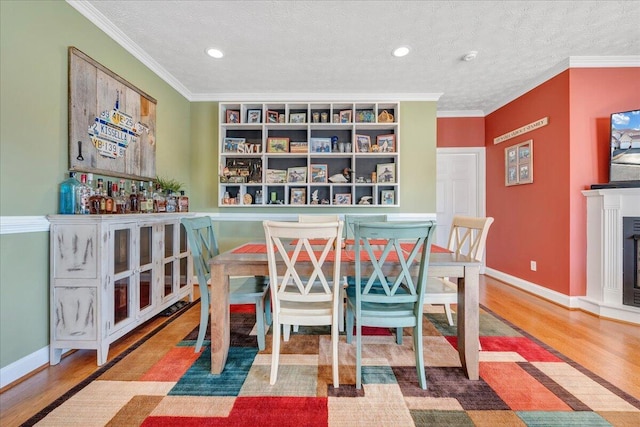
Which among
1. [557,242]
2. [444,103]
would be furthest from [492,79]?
[557,242]

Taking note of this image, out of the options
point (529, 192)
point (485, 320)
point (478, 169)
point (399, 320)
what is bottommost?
point (485, 320)

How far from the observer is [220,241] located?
12.3 feet

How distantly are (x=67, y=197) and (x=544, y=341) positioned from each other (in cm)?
374

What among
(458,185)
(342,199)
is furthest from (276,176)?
(458,185)

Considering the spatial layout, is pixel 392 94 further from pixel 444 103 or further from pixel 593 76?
pixel 593 76

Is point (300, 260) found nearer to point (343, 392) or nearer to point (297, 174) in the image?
point (343, 392)

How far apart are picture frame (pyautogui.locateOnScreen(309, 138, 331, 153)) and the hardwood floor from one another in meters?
2.39

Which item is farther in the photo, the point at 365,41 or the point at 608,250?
the point at 608,250

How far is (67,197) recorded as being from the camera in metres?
1.86

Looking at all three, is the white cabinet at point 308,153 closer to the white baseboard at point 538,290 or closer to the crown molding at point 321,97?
the crown molding at point 321,97

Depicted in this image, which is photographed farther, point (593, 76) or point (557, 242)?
point (557, 242)

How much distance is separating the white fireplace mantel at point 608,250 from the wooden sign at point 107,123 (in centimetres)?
455

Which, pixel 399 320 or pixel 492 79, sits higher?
pixel 492 79

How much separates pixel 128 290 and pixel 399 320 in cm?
199
